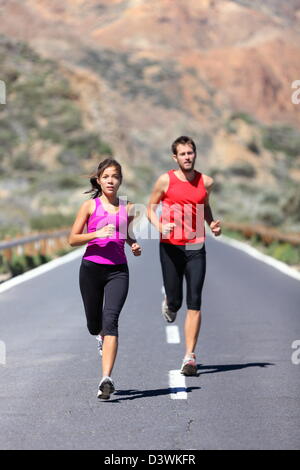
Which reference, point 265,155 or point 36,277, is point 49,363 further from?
point 265,155

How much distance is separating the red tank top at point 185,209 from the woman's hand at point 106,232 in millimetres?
1293

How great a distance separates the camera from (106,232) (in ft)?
24.9

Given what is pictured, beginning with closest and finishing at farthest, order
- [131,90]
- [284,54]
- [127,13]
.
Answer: [131,90] < [284,54] < [127,13]

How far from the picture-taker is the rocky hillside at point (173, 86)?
79062 mm

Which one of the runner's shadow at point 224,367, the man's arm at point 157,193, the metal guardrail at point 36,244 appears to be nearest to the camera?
the man's arm at point 157,193

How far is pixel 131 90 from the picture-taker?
113 m

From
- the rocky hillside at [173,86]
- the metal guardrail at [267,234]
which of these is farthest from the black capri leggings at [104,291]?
the rocky hillside at [173,86]

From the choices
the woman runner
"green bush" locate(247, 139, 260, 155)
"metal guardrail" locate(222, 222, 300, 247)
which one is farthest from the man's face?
"green bush" locate(247, 139, 260, 155)

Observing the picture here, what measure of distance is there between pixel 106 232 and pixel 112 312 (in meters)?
0.65

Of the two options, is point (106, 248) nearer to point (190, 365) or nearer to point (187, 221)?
point (187, 221)

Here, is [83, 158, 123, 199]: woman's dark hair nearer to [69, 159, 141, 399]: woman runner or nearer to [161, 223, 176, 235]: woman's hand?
[69, 159, 141, 399]: woman runner

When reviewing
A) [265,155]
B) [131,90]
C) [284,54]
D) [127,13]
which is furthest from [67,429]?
[127,13]

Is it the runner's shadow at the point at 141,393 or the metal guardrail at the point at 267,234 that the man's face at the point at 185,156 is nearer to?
the runner's shadow at the point at 141,393
